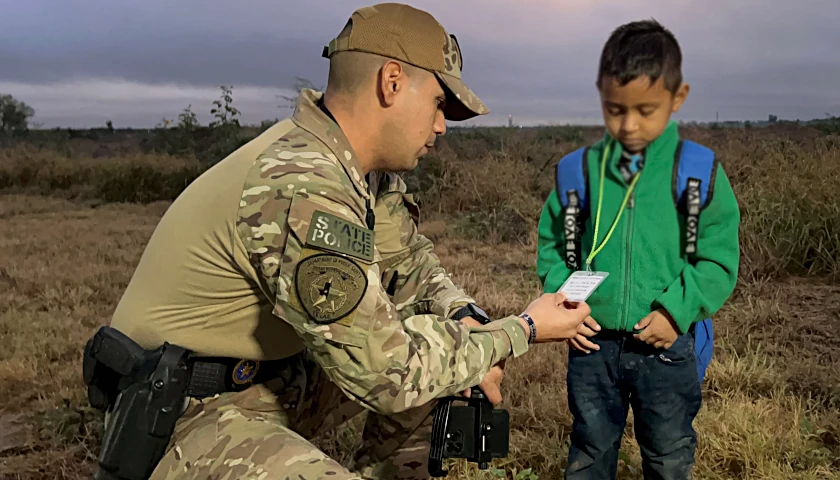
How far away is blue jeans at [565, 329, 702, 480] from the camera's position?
204cm

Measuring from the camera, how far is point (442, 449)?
2168mm

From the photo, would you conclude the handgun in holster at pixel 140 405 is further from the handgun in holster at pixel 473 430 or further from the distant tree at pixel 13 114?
the distant tree at pixel 13 114

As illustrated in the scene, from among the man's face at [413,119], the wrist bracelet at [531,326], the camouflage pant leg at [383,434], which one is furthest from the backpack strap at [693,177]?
the camouflage pant leg at [383,434]

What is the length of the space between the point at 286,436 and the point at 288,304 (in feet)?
1.51

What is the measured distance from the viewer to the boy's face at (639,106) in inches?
58.2

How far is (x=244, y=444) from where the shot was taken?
1.90m

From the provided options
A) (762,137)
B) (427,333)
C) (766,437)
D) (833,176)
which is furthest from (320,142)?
(833,176)

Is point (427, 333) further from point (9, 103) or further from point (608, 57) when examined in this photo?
point (9, 103)

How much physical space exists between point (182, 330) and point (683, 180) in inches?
57.6

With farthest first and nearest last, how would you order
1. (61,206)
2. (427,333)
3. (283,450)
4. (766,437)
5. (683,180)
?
(61,206) < (766,437) < (427,333) < (283,450) < (683,180)

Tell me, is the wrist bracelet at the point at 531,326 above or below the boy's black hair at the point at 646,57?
below

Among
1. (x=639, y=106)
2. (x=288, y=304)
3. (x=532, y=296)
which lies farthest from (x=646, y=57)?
(x=532, y=296)

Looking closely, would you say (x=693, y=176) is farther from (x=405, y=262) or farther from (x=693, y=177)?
(x=405, y=262)

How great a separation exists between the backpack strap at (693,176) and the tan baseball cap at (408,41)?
2.16 ft
